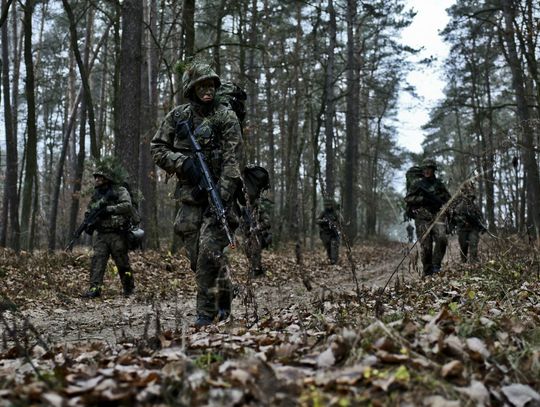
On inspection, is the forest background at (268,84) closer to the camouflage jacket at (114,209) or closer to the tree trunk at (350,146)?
the tree trunk at (350,146)

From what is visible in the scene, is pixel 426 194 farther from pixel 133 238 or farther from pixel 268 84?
pixel 268 84

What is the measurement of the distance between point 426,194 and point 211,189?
6357mm

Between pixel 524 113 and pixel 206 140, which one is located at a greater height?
pixel 524 113

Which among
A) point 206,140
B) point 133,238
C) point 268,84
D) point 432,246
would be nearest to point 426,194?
point 432,246

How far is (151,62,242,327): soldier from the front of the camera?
559cm

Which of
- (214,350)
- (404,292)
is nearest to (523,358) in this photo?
(214,350)

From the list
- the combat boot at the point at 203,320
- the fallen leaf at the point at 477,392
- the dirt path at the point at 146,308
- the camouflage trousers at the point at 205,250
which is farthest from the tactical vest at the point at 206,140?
the fallen leaf at the point at 477,392

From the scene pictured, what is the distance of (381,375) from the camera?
259 cm

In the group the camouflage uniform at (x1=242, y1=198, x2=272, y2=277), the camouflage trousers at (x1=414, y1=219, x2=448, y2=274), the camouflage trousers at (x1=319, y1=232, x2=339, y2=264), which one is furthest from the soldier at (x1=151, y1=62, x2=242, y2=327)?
the camouflage trousers at (x1=319, y1=232, x2=339, y2=264)

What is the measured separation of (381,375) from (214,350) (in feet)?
3.60

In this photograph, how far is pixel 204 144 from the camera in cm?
588

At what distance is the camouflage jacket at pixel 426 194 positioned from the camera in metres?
10.7

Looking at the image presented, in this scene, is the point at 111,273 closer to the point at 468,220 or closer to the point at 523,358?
the point at 468,220

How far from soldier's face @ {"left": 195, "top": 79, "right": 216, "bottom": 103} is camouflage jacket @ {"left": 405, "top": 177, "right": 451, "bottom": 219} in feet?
19.7
